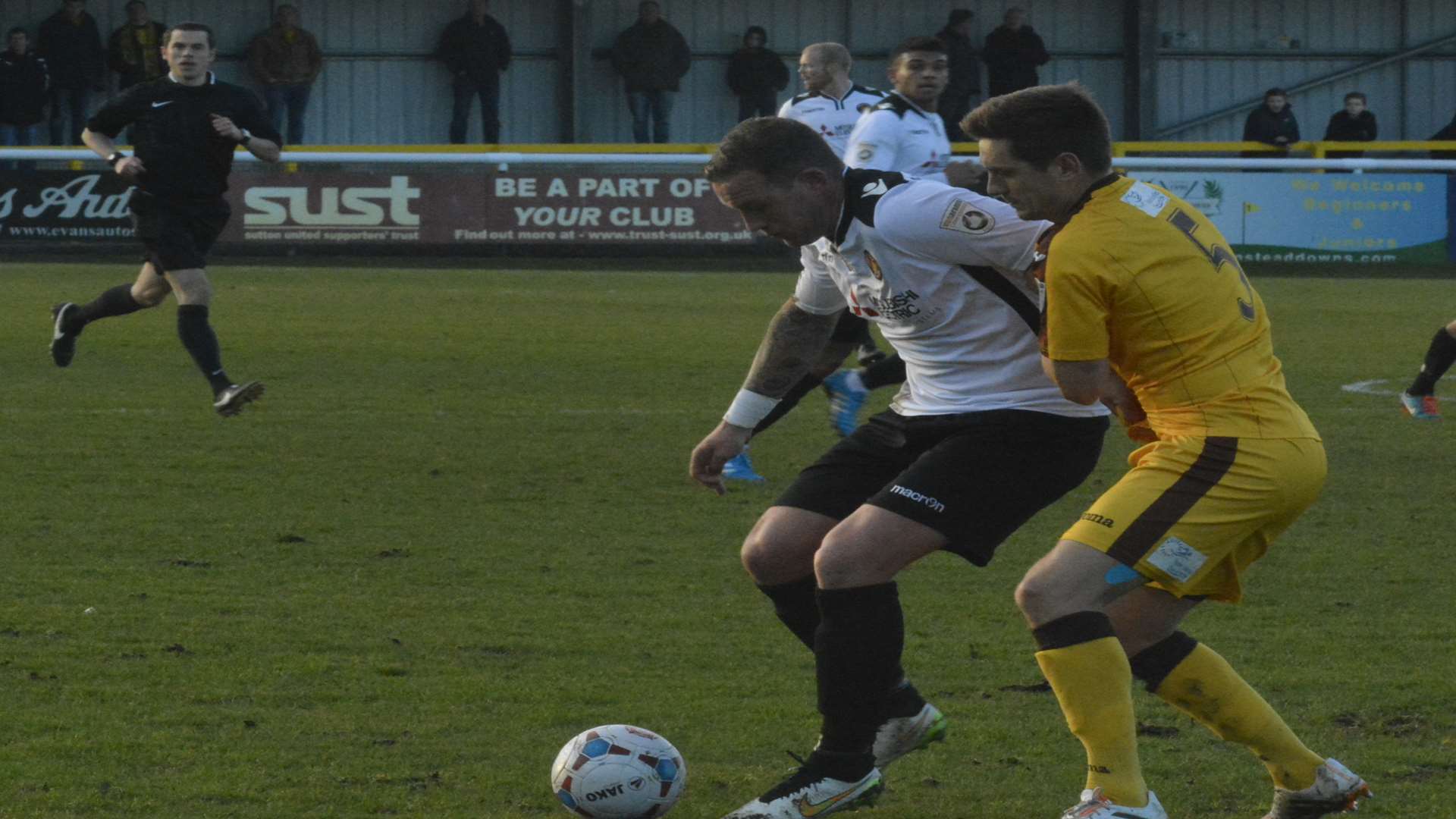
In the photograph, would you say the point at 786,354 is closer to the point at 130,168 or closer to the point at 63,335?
the point at 130,168

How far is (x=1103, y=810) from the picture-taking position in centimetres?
361

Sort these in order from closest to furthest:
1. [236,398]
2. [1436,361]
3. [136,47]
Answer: [236,398] < [1436,361] < [136,47]

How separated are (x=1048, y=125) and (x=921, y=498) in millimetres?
832

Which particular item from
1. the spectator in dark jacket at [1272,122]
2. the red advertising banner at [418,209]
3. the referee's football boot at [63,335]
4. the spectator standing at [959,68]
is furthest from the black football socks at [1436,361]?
the spectator standing at [959,68]

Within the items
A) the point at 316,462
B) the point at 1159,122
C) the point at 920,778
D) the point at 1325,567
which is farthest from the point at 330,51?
the point at 920,778

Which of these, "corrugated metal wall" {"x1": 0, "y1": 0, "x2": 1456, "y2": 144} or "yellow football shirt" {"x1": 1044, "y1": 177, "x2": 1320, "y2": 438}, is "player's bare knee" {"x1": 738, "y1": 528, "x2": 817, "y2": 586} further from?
"corrugated metal wall" {"x1": 0, "y1": 0, "x2": 1456, "y2": 144}

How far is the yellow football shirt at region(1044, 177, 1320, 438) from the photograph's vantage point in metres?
3.54

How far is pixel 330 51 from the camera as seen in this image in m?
27.1

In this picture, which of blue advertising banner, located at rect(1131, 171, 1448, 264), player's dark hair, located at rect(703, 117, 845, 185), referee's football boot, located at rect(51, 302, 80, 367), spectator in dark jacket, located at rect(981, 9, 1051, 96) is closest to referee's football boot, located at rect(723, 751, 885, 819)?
player's dark hair, located at rect(703, 117, 845, 185)

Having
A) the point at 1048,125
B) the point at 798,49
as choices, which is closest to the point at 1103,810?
the point at 1048,125

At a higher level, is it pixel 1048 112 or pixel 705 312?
pixel 1048 112

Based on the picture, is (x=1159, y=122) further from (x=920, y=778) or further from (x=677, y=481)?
(x=920, y=778)

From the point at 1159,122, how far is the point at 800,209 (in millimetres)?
25345

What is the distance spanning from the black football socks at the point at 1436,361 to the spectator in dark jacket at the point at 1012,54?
15.4m
